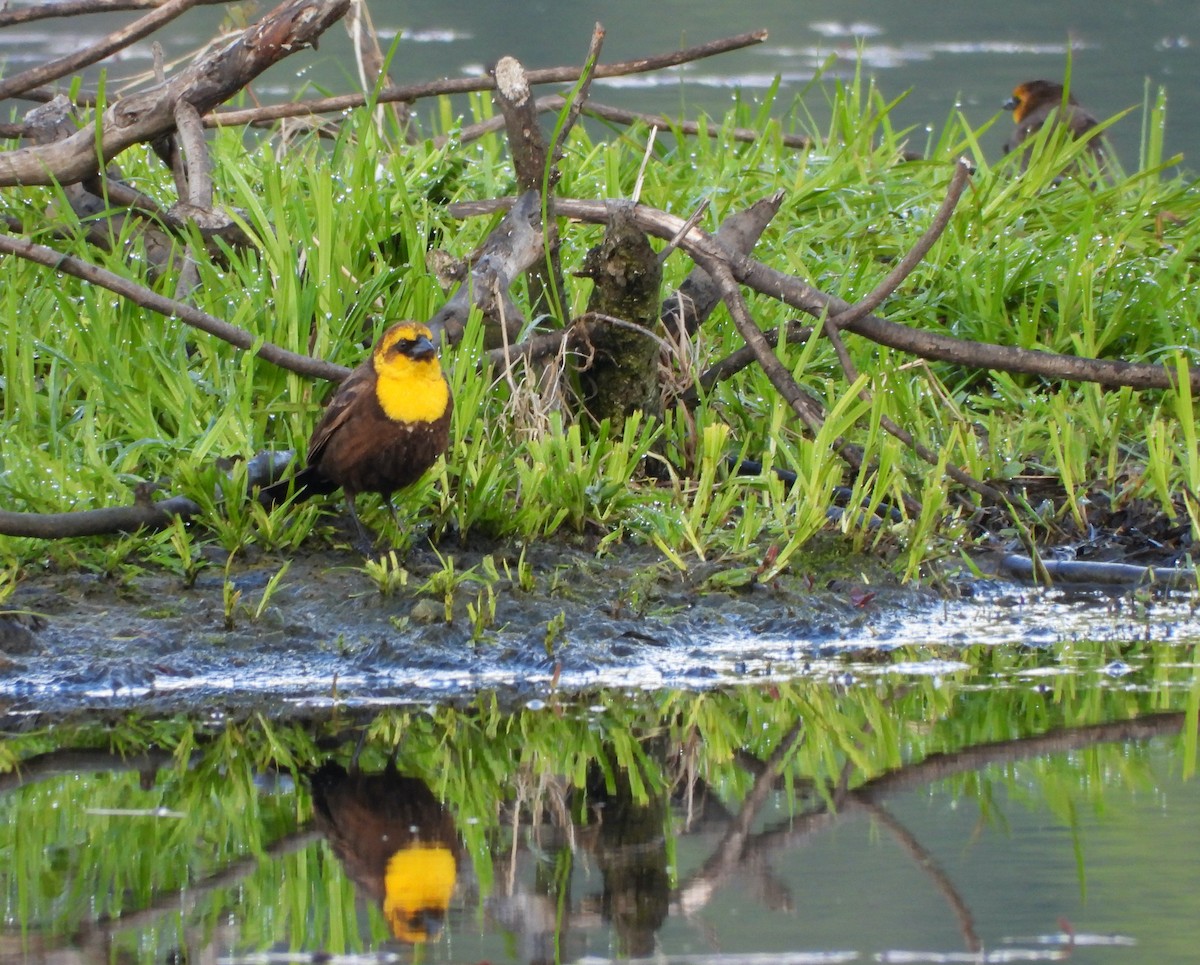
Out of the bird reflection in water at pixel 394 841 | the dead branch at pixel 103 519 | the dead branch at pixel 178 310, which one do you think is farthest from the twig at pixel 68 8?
the bird reflection in water at pixel 394 841

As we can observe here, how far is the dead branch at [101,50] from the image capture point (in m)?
5.48

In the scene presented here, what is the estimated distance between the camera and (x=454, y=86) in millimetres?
6727

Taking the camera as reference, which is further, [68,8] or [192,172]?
[68,8]

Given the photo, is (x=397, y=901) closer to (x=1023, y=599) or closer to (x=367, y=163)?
(x=1023, y=599)

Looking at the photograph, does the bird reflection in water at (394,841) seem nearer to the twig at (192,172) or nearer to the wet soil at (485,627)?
the wet soil at (485,627)

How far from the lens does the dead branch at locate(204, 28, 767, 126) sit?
6.19m

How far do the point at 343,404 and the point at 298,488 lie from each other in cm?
30

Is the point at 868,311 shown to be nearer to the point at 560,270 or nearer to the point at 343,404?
the point at 560,270

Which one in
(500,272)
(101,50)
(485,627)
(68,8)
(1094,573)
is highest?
(68,8)

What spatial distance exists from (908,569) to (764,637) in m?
0.55

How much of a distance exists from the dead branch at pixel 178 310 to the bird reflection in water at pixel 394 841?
1.81 m

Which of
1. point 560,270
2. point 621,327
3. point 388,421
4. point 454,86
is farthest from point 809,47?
point 388,421

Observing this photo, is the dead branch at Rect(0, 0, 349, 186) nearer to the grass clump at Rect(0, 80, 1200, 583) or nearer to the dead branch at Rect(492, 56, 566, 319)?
the grass clump at Rect(0, 80, 1200, 583)

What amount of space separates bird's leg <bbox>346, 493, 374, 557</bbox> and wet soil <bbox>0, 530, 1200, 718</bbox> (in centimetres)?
3
